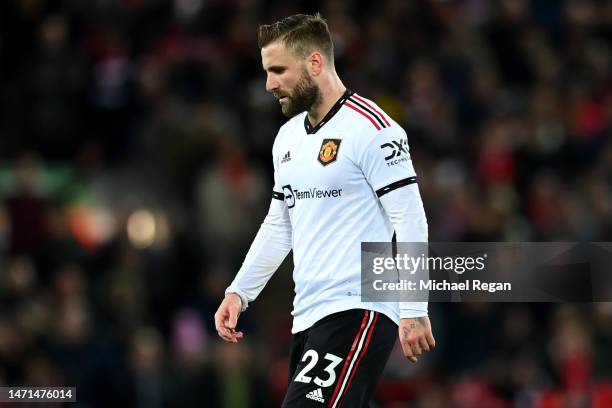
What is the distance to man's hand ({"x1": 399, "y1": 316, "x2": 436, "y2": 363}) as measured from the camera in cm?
557

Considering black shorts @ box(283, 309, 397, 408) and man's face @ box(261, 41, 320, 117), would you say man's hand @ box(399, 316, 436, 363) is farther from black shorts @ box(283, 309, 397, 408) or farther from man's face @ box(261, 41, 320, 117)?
man's face @ box(261, 41, 320, 117)

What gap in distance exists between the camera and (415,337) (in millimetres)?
5566

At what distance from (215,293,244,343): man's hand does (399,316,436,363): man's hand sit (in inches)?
38.7

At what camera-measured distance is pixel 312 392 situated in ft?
18.9

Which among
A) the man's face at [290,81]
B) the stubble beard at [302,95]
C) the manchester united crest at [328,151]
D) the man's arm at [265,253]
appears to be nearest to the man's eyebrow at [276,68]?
the man's face at [290,81]

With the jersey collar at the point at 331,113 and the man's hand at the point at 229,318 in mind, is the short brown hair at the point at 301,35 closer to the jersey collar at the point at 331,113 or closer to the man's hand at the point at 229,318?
the jersey collar at the point at 331,113

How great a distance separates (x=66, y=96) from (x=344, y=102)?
7903 millimetres

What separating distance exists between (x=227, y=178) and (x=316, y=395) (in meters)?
7.45

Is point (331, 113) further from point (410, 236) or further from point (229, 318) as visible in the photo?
point (229, 318)

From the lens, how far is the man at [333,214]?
19.0 ft

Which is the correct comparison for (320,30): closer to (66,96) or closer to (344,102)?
(344,102)

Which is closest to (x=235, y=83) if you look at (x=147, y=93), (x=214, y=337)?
(x=147, y=93)

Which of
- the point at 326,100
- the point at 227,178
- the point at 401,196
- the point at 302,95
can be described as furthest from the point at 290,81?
the point at 227,178

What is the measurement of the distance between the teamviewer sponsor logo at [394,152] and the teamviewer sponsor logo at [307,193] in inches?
11.8
